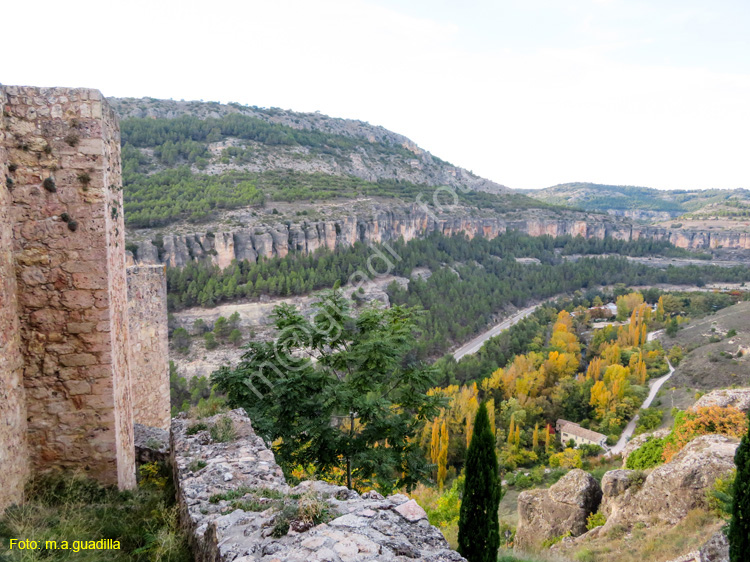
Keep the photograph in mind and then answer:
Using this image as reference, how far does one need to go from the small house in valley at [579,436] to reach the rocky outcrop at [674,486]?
46.9 ft

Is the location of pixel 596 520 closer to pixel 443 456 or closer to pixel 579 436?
pixel 443 456

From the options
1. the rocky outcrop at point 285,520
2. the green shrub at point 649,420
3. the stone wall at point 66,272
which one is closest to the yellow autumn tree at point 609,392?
the green shrub at point 649,420

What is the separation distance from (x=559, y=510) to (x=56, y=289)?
1084cm

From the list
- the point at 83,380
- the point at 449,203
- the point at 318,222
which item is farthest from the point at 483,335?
the point at 83,380

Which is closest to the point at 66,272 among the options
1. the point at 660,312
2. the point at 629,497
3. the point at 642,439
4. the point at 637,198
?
the point at 629,497

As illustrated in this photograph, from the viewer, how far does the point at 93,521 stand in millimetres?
3502

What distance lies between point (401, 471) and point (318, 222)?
37970mm

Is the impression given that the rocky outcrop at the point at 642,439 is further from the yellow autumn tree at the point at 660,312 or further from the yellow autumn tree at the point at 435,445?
the yellow autumn tree at the point at 660,312

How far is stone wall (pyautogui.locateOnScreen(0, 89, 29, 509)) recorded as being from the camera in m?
3.59

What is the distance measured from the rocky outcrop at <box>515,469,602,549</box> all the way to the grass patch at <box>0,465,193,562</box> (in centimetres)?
869

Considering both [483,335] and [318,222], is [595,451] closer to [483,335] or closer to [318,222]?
[483,335]

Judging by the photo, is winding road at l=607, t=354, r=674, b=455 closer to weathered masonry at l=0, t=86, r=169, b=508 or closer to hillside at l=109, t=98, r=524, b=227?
weathered masonry at l=0, t=86, r=169, b=508

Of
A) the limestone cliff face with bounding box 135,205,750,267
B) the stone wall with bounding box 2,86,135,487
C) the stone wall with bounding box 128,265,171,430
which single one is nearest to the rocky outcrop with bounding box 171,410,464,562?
the stone wall with bounding box 2,86,135,487

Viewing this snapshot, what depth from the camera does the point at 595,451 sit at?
21.9 metres
